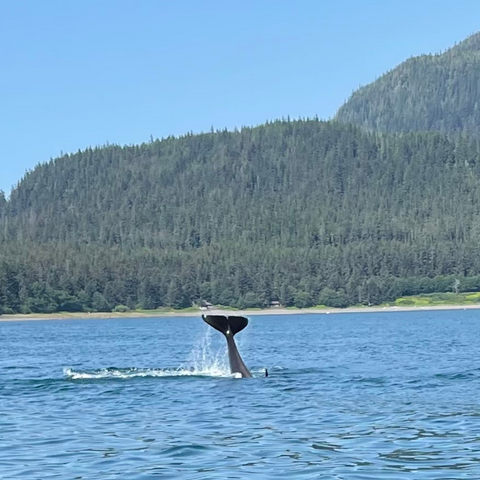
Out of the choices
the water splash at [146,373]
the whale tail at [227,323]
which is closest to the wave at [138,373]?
the water splash at [146,373]

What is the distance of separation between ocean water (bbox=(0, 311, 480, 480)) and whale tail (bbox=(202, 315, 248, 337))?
210cm

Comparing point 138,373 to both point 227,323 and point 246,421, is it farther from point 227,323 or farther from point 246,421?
point 246,421

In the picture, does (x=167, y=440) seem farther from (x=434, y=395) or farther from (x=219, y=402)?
(x=434, y=395)

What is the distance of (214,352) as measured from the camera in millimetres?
85125

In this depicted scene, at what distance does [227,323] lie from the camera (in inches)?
1927

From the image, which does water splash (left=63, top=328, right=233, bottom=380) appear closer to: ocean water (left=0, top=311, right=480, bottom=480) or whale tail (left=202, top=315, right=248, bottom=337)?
ocean water (left=0, top=311, right=480, bottom=480)

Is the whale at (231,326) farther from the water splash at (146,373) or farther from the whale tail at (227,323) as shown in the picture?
the water splash at (146,373)

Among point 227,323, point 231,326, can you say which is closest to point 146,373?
point 227,323

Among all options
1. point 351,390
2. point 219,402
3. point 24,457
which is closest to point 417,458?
point 24,457

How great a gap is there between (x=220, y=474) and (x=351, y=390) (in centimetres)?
1863

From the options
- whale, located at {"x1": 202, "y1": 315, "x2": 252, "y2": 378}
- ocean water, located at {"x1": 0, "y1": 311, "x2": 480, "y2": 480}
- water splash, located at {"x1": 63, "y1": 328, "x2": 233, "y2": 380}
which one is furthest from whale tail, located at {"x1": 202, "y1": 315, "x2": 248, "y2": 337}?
water splash, located at {"x1": 63, "y1": 328, "x2": 233, "y2": 380}

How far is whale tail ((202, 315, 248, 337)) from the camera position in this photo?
48250 millimetres

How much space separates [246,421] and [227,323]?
549 inches

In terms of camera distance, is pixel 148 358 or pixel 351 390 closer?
pixel 351 390
